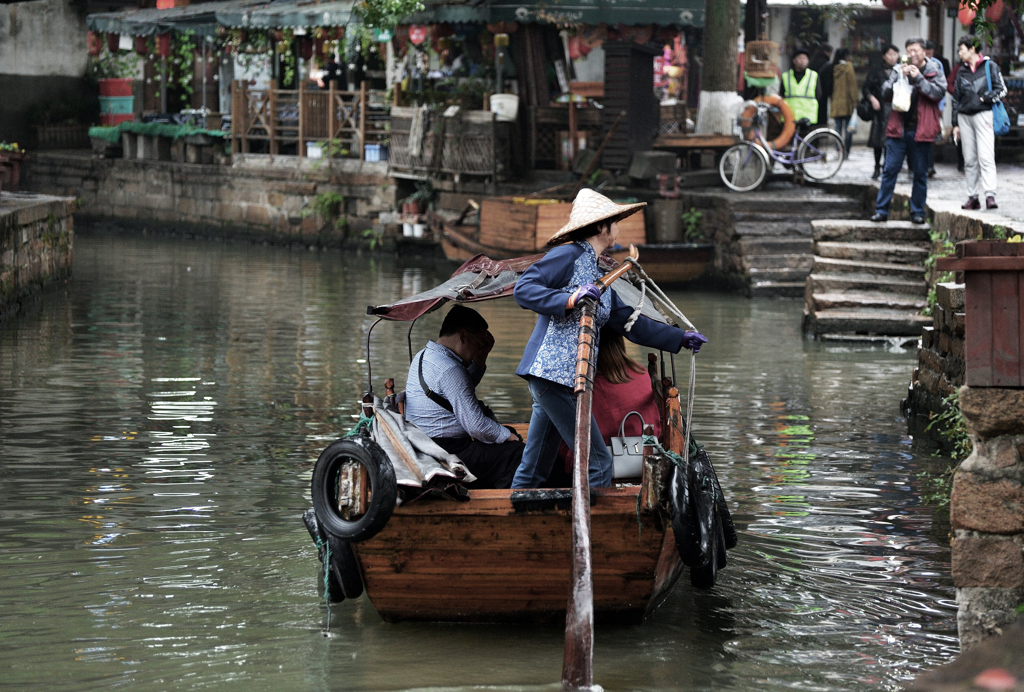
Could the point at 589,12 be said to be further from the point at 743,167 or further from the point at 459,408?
the point at 459,408

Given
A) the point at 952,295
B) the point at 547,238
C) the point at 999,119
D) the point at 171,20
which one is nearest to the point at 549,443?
the point at 952,295

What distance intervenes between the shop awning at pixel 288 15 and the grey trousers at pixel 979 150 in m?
13.7

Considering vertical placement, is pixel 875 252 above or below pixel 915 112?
below

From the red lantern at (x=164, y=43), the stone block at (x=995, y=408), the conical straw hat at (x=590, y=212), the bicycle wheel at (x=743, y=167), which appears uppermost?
the red lantern at (x=164, y=43)

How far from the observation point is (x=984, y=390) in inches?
184

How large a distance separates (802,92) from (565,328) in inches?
636

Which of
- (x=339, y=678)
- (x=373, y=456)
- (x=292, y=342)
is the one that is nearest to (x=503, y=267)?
(x=373, y=456)

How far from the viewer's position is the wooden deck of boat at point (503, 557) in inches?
212

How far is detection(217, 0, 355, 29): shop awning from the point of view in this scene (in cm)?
2483

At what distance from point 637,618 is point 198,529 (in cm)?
260

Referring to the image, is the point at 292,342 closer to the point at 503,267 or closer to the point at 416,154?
the point at 503,267

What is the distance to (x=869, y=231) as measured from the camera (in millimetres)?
14719

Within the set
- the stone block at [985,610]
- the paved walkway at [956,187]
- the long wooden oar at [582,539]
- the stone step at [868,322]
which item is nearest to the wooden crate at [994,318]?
the stone block at [985,610]

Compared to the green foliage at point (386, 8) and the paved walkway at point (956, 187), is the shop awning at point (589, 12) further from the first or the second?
the paved walkway at point (956, 187)
